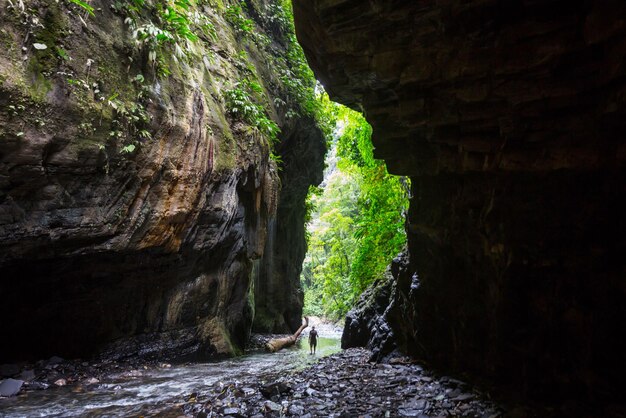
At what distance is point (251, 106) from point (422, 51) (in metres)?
7.09

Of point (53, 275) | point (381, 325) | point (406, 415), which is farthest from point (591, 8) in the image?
point (53, 275)

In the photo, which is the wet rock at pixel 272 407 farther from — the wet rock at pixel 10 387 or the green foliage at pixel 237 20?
the green foliage at pixel 237 20

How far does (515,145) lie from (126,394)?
762 centimetres

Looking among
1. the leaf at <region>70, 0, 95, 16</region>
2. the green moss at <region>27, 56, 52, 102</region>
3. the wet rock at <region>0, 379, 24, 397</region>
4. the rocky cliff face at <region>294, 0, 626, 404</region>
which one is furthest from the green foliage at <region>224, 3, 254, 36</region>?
the wet rock at <region>0, 379, 24, 397</region>

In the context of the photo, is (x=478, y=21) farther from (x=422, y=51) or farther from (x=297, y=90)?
(x=297, y=90)

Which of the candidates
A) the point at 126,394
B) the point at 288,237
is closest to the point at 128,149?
the point at 126,394

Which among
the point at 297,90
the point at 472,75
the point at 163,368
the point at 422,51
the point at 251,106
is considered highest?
the point at 297,90

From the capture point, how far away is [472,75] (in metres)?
4.91

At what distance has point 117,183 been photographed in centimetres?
694

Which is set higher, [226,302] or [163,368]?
[226,302]

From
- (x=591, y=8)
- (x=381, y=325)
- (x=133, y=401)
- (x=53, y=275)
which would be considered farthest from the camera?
(x=381, y=325)

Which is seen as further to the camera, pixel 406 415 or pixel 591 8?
pixel 406 415

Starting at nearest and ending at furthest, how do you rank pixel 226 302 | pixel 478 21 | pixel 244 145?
pixel 478 21
pixel 244 145
pixel 226 302

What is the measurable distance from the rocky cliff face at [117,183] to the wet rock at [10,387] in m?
1.35
